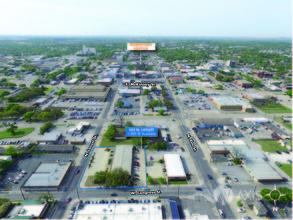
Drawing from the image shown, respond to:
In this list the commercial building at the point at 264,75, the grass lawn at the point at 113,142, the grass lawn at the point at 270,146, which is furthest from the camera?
the commercial building at the point at 264,75

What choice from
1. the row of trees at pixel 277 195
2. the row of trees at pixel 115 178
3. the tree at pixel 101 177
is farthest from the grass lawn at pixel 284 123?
the tree at pixel 101 177

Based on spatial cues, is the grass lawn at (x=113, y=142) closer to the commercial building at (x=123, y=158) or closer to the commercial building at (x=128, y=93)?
the commercial building at (x=123, y=158)

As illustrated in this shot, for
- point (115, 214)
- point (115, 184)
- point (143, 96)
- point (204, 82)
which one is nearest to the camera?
point (115, 214)

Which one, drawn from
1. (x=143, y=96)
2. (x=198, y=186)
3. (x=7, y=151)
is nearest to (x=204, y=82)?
(x=143, y=96)

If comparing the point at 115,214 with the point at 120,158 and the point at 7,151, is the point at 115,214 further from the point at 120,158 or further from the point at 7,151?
the point at 7,151

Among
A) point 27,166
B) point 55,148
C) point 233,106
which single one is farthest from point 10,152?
point 233,106

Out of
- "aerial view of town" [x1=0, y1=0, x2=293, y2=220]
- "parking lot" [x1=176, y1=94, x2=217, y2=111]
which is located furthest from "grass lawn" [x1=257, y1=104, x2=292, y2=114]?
"parking lot" [x1=176, y1=94, x2=217, y2=111]

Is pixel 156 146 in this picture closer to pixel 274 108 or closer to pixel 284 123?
pixel 284 123
